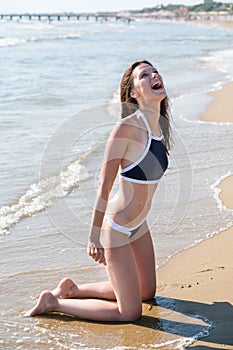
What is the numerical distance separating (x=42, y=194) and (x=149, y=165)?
305 centimetres

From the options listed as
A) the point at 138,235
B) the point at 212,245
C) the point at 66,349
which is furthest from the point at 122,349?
the point at 212,245

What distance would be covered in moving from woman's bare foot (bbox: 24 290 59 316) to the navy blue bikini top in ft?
3.13

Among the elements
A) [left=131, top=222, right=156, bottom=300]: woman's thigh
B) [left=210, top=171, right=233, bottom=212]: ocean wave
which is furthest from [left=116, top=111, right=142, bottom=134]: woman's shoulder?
[left=210, top=171, right=233, bottom=212]: ocean wave

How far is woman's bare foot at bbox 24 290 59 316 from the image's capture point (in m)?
4.12

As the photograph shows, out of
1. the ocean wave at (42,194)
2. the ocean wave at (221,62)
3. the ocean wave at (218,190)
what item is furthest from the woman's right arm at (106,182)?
the ocean wave at (221,62)

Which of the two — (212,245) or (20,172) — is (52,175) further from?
(212,245)

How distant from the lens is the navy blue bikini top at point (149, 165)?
4.01 meters

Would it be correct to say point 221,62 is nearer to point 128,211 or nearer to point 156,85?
point 156,85

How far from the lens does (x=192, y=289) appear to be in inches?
174

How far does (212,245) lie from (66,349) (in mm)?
1975

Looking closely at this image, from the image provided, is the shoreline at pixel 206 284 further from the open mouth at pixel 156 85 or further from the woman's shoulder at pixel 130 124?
the open mouth at pixel 156 85

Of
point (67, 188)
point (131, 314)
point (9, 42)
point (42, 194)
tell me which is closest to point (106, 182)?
point (131, 314)

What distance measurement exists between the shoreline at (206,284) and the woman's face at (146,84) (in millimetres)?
1382

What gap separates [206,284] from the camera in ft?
14.7
